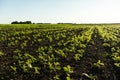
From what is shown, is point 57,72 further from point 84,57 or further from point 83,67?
point 84,57

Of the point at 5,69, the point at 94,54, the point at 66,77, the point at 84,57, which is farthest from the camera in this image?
the point at 94,54

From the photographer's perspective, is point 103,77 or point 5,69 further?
point 5,69

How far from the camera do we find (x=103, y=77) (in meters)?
9.19

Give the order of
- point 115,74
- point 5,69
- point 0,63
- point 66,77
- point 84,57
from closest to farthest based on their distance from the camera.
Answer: point 66,77 < point 115,74 < point 5,69 < point 0,63 < point 84,57

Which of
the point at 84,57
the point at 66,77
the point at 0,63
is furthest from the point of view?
the point at 84,57

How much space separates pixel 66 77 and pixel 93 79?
94cm

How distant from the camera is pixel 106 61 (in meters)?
11.6

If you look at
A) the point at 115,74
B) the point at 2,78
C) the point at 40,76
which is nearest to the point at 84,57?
the point at 115,74

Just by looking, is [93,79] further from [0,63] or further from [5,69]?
[0,63]

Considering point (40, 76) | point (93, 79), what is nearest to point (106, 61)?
point (93, 79)

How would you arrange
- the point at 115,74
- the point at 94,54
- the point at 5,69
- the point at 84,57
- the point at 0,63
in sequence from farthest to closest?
the point at 94,54 → the point at 84,57 → the point at 0,63 → the point at 5,69 → the point at 115,74

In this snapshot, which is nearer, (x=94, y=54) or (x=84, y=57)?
(x=84, y=57)

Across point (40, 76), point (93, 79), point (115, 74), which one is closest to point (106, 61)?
point (115, 74)

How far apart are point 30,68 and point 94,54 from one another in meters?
4.34
